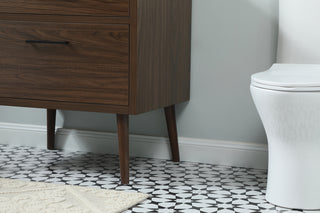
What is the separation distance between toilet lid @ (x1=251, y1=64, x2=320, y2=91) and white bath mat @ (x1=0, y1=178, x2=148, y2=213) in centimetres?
53

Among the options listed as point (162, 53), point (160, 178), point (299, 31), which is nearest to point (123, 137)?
point (160, 178)

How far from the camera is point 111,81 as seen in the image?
1.83 meters

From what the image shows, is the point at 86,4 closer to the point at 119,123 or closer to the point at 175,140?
the point at 119,123

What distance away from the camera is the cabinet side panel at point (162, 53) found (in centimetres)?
183

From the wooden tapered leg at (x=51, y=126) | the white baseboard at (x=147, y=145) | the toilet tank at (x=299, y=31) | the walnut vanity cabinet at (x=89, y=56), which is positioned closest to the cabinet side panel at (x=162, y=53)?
the walnut vanity cabinet at (x=89, y=56)

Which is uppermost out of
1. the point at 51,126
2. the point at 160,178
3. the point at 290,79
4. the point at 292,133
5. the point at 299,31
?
the point at 299,31

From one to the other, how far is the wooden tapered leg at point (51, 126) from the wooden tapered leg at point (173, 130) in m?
0.53

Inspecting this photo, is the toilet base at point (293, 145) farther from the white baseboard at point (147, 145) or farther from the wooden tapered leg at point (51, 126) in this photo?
the wooden tapered leg at point (51, 126)

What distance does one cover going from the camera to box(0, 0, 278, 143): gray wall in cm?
215

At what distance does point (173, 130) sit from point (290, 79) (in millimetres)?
731

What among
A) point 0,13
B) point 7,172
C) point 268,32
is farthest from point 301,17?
point 7,172

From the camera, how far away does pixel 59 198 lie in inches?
66.9

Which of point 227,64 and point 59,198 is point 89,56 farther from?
point 227,64

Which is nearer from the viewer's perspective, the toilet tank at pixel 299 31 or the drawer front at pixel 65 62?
the drawer front at pixel 65 62
